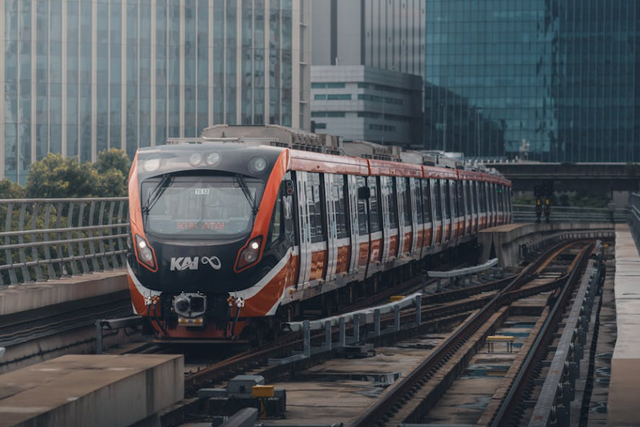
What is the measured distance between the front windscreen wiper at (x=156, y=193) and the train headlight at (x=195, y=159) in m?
0.36

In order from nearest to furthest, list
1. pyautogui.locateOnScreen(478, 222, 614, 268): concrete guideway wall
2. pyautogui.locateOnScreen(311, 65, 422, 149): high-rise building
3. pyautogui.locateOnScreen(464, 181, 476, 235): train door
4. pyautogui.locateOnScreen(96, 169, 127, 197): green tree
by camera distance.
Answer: pyautogui.locateOnScreen(478, 222, 614, 268): concrete guideway wall, pyautogui.locateOnScreen(464, 181, 476, 235): train door, pyautogui.locateOnScreen(96, 169, 127, 197): green tree, pyautogui.locateOnScreen(311, 65, 422, 149): high-rise building

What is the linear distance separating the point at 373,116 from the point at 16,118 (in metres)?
76.7

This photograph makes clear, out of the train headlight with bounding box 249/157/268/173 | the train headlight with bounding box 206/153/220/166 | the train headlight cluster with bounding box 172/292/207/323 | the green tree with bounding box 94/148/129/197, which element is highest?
the green tree with bounding box 94/148/129/197

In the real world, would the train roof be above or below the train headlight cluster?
above

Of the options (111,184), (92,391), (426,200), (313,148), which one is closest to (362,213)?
(313,148)

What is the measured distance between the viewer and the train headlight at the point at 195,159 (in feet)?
59.4

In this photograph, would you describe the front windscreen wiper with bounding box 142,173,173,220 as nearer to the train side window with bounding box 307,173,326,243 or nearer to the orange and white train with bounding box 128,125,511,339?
the orange and white train with bounding box 128,125,511,339

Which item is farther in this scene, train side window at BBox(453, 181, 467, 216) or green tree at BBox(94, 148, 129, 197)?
green tree at BBox(94, 148, 129, 197)

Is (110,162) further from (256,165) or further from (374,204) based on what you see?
(256,165)

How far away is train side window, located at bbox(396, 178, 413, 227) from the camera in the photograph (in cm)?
3021

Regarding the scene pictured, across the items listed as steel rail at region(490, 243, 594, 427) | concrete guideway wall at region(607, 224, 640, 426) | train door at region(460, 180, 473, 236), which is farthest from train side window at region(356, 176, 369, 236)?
train door at region(460, 180, 473, 236)

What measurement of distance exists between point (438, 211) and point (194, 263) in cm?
1972

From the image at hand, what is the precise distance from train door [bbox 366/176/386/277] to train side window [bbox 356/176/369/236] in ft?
1.12

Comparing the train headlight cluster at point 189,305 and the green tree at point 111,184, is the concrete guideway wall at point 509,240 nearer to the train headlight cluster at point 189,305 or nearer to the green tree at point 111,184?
the train headlight cluster at point 189,305
